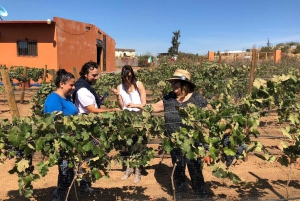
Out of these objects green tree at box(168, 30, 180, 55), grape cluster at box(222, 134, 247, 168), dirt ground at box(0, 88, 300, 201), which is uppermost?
green tree at box(168, 30, 180, 55)

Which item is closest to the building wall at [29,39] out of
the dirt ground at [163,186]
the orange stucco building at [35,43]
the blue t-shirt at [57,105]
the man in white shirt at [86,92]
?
the orange stucco building at [35,43]

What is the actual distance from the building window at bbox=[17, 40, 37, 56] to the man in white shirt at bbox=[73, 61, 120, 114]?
1311 cm

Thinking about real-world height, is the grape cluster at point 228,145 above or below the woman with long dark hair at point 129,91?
below

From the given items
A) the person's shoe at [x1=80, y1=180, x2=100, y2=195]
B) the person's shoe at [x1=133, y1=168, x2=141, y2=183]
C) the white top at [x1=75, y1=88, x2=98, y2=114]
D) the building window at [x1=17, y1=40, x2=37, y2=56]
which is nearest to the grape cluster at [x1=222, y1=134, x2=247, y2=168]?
the white top at [x1=75, y1=88, x2=98, y2=114]

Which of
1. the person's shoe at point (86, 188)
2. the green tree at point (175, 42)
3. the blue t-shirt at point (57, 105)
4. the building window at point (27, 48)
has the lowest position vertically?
the person's shoe at point (86, 188)

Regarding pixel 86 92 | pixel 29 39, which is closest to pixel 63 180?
pixel 86 92

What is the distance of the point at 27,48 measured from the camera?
1473cm

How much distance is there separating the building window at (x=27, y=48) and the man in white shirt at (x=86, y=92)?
13.1m

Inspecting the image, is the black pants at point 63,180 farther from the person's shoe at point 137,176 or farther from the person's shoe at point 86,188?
the person's shoe at point 137,176

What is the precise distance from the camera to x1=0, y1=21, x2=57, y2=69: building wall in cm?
1436

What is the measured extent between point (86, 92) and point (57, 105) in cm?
A: 37

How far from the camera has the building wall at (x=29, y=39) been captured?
47.1ft

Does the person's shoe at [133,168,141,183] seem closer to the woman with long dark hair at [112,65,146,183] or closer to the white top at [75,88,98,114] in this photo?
the woman with long dark hair at [112,65,146,183]

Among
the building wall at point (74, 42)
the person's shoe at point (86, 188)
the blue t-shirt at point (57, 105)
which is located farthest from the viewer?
the building wall at point (74, 42)
